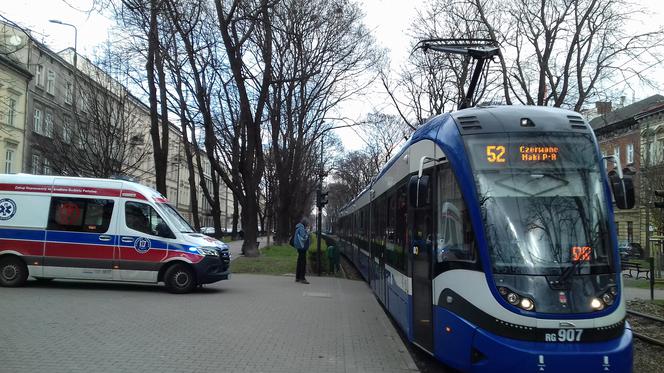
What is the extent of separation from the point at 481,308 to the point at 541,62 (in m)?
15.9

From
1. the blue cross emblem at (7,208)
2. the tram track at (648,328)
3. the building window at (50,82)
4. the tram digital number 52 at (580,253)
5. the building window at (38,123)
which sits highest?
the building window at (50,82)

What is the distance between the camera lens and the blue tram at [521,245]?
5598 mm

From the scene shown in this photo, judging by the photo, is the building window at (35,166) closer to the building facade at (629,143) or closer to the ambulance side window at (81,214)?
the ambulance side window at (81,214)

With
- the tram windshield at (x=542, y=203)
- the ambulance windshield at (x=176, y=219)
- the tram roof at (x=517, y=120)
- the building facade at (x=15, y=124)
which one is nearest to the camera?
the tram windshield at (x=542, y=203)

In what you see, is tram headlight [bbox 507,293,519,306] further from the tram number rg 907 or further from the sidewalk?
the sidewalk

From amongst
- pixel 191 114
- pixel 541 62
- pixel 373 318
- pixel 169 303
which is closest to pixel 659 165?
pixel 541 62

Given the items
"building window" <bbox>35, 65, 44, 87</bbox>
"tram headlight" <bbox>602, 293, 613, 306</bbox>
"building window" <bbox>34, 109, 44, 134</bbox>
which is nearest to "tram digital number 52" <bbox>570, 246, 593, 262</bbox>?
"tram headlight" <bbox>602, 293, 613, 306</bbox>

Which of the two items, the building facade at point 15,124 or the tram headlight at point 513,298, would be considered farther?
the building facade at point 15,124

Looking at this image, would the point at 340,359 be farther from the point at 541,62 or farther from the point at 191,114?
the point at 191,114

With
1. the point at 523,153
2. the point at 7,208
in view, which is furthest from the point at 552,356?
the point at 7,208

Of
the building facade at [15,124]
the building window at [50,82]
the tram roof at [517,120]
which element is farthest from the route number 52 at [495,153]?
the building window at [50,82]

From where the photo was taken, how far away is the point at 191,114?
2497 cm

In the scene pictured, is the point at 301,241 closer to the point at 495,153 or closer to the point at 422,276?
the point at 422,276

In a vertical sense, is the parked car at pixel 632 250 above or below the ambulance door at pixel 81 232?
below
